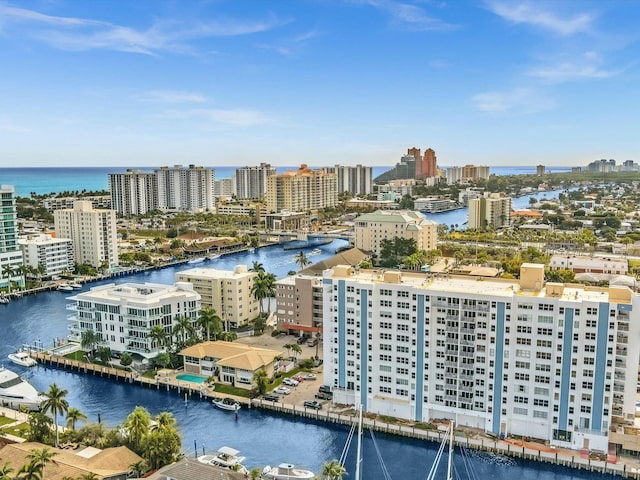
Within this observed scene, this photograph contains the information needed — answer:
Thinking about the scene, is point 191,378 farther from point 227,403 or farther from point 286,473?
point 286,473

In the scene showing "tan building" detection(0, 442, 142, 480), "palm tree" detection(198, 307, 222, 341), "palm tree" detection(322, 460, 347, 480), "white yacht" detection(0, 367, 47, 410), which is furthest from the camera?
"palm tree" detection(198, 307, 222, 341)

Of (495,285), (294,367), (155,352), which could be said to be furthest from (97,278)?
(495,285)

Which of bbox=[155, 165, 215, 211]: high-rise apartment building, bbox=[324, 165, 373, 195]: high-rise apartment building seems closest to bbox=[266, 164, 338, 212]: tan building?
bbox=[155, 165, 215, 211]: high-rise apartment building

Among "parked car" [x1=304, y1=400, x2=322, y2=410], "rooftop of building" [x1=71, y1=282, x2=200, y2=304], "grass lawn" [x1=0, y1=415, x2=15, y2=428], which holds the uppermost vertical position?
"rooftop of building" [x1=71, y1=282, x2=200, y2=304]

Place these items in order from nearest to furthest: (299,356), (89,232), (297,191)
Answer: (299,356), (89,232), (297,191)

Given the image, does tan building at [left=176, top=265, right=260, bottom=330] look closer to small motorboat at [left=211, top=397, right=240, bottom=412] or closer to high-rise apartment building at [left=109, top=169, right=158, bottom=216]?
small motorboat at [left=211, top=397, right=240, bottom=412]

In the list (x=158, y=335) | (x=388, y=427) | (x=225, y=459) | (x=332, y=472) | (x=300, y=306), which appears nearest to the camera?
(x=332, y=472)

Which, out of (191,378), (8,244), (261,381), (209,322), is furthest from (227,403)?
(8,244)

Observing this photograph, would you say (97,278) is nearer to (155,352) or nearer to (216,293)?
(216,293)
